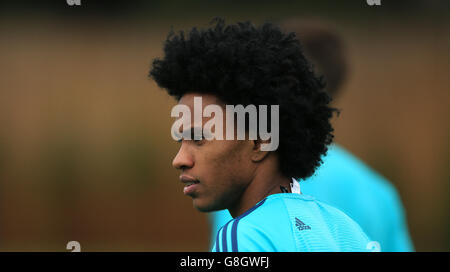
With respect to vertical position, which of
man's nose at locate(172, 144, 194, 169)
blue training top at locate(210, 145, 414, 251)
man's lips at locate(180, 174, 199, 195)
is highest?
man's nose at locate(172, 144, 194, 169)

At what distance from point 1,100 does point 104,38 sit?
1.37 m

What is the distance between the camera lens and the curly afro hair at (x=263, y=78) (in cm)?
197

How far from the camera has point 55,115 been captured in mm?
6301

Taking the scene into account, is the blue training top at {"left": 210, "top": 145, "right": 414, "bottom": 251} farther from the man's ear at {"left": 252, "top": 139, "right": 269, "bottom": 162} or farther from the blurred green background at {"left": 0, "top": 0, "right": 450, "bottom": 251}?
the blurred green background at {"left": 0, "top": 0, "right": 450, "bottom": 251}

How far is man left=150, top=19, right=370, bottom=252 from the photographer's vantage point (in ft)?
6.33

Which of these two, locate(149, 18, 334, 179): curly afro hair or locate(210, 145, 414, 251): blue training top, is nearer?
locate(149, 18, 334, 179): curly afro hair

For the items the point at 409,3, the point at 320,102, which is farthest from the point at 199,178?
the point at 409,3

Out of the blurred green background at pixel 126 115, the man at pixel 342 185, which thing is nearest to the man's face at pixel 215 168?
the man at pixel 342 185

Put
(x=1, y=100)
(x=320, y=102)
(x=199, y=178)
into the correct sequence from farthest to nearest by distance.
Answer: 1. (x=1, y=100)
2. (x=320, y=102)
3. (x=199, y=178)

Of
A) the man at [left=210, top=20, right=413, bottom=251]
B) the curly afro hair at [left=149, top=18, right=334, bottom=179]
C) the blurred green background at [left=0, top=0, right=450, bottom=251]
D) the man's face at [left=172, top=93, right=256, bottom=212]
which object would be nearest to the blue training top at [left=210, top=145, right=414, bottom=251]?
the man at [left=210, top=20, right=413, bottom=251]

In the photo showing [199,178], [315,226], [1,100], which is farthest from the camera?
[1,100]

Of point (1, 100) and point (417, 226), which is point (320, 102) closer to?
point (417, 226)

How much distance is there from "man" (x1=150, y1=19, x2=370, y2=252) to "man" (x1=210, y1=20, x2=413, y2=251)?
3.30 feet

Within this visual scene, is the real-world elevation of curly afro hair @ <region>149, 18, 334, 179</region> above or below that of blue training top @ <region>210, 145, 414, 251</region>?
above
